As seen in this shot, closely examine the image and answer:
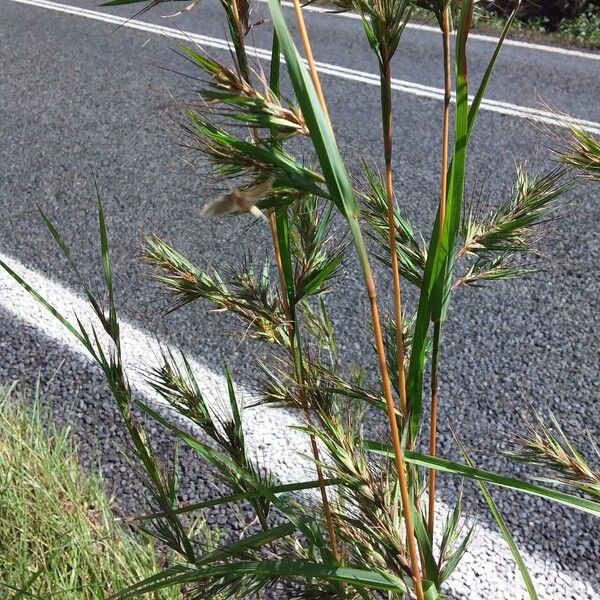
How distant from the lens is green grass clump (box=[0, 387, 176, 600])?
1785 mm

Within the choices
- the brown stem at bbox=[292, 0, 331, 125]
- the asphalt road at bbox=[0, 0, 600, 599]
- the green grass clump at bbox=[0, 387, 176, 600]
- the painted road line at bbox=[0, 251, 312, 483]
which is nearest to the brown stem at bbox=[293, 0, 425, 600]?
the brown stem at bbox=[292, 0, 331, 125]

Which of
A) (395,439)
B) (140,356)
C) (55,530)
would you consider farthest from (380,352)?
(140,356)

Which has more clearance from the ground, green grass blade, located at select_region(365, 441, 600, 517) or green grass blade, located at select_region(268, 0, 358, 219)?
green grass blade, located at select_region(268, 0, 358, 219)

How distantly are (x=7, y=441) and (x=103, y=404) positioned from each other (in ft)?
2.20

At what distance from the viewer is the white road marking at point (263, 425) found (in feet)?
7.11

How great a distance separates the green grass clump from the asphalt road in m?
0.33

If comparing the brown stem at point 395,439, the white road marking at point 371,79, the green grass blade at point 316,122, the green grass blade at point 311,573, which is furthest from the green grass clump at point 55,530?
the white road marking at point 371,79

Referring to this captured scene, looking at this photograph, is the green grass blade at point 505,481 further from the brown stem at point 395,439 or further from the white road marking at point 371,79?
the white road marking at point 371,79

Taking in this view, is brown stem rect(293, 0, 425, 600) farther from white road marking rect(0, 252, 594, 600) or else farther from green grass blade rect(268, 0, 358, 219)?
white road marking rect(0, 252, 594, 600)

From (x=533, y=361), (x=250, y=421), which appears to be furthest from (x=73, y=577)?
(x=533, y=361)

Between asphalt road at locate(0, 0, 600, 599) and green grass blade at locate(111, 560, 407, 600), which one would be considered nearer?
green grass blade at locate(111, 560, 407, 600)

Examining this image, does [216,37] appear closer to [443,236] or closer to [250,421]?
[250,421]

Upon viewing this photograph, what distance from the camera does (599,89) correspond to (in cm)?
605

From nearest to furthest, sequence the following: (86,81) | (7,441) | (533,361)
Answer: (7,441) < (533,361) < (86,81)
